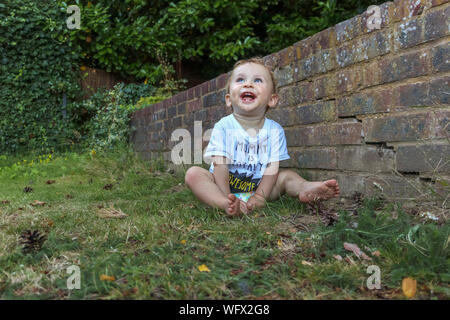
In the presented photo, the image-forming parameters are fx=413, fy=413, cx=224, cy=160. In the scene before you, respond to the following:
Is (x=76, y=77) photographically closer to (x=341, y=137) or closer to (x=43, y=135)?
(x=43, y=135)

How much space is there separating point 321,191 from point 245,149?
67 cm

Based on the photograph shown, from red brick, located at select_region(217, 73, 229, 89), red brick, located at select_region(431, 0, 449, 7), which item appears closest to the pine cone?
red brick, located at select_region(431, 0, 449, 7)

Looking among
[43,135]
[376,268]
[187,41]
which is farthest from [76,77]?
[376,268]

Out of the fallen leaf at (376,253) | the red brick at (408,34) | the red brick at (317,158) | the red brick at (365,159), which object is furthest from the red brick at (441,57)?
the fallen leaf at (376,253)

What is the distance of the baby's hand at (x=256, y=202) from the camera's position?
2.46m

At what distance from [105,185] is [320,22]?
4828mm

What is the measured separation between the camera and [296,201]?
2.59m

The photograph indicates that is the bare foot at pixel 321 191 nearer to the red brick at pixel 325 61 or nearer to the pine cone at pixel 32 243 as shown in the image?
the red brick at pixel 325 61

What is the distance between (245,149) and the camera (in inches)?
109

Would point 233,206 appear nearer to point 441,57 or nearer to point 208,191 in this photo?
point 208,191

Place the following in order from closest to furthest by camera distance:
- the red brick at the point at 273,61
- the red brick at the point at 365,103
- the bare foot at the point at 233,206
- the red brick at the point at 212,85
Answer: the bare foot at the point at 233,206, the red brick at the point at 365,103, the red brick at the point at 273,61, the red brick at the point at 212,85

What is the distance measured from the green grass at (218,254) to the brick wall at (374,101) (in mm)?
291

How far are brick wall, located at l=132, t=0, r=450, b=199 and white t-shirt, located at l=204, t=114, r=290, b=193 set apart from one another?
32 centimetres
